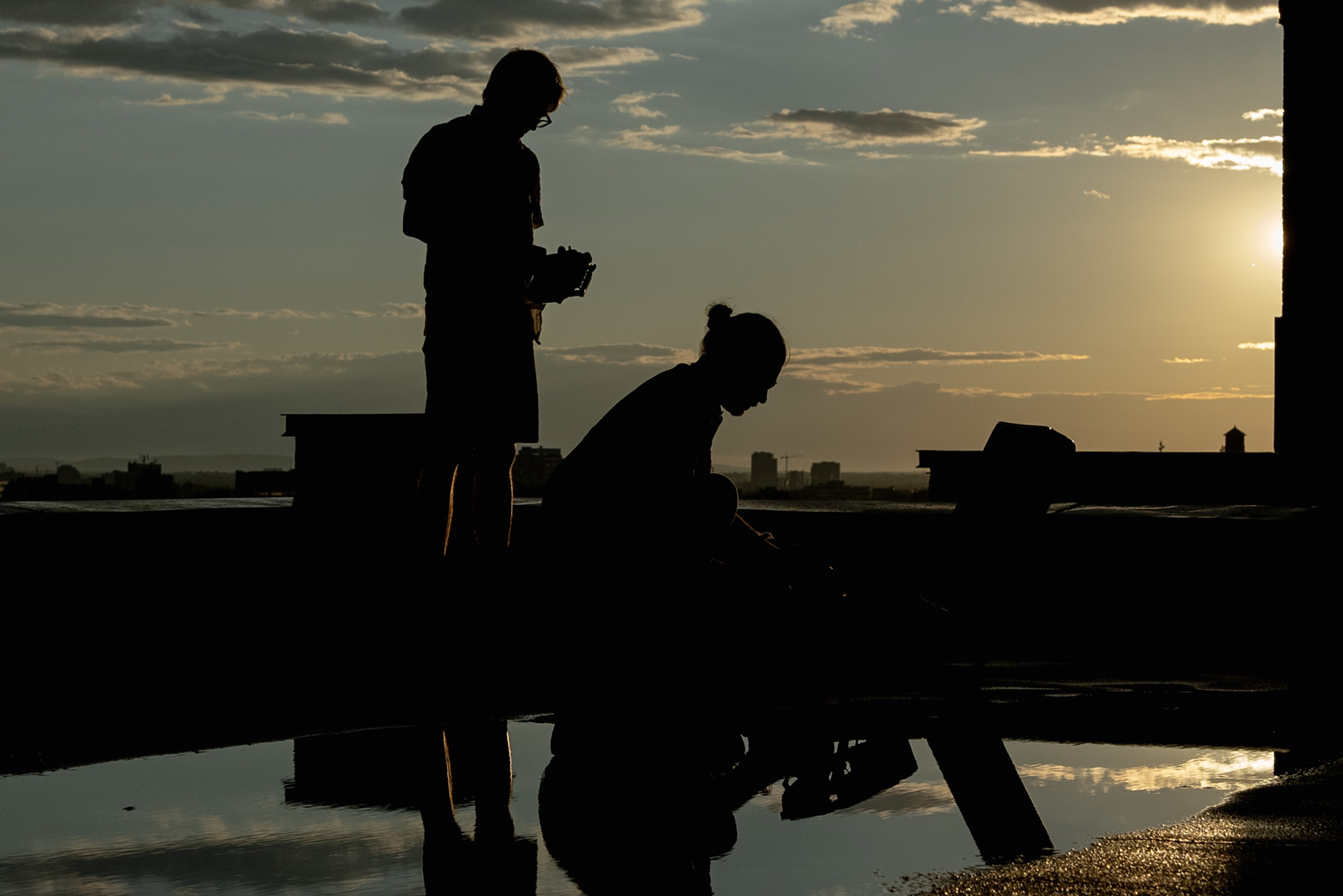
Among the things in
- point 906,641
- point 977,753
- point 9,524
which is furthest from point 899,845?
point 9,524

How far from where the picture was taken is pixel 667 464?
14.6 feet

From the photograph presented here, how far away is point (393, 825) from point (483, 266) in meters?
2.66

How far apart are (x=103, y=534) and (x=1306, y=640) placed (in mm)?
6240

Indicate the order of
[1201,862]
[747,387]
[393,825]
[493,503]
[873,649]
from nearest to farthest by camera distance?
[1201,862] → [393,825] → [747,387] → [873,649] → [493,503]

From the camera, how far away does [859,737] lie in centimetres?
450

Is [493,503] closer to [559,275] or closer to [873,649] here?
[559,275]

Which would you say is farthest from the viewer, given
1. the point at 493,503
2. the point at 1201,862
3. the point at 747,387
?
the point at 493,503

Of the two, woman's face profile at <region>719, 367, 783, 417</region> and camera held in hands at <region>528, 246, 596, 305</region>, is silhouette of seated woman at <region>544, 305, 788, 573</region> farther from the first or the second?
camera held in hands at <region>528, 246, 596, 305</region>

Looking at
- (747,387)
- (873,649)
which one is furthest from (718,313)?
(873,649)

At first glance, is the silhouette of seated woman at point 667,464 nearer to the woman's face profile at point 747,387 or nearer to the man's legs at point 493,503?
the woman's face profile at point 747,387

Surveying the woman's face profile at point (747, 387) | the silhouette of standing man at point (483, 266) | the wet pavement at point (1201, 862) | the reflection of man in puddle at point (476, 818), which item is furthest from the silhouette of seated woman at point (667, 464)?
the wet pavement at point (1201, 862)

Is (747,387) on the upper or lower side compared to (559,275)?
lower

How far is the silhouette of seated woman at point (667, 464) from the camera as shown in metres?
4.43

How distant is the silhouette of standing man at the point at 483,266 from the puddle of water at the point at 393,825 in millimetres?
1526
